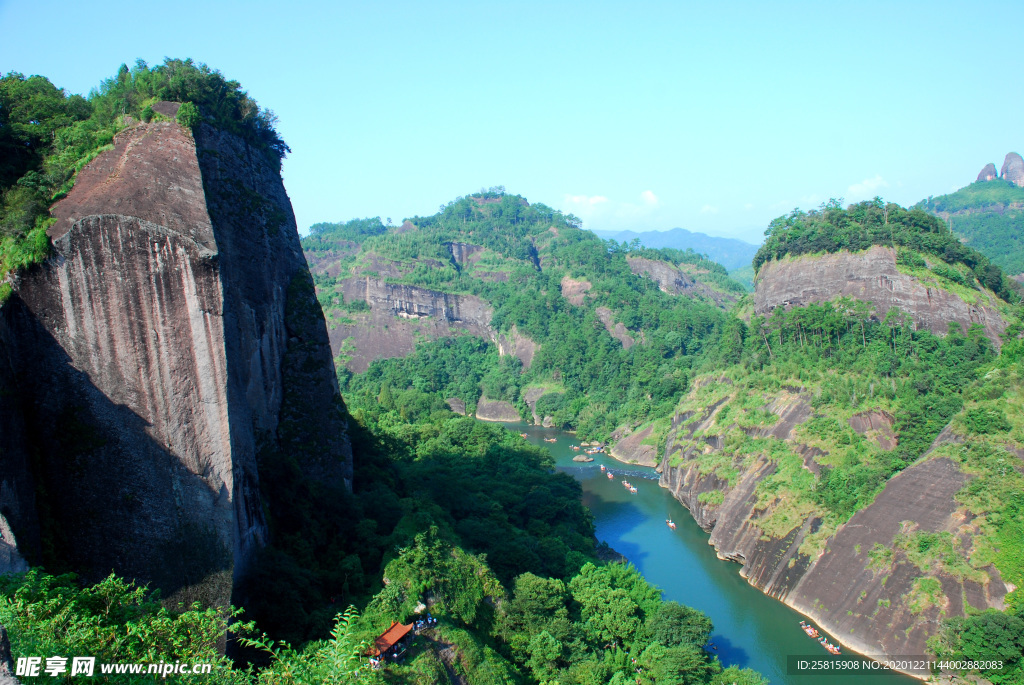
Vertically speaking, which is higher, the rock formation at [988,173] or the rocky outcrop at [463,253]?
the rock formation at [988,173]

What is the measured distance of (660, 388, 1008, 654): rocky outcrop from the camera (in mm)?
22109

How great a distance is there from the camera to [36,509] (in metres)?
12.4

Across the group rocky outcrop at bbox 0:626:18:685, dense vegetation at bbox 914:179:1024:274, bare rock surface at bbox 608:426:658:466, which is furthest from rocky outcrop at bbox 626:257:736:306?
rocky outcrop at bbox 0:626:18:685

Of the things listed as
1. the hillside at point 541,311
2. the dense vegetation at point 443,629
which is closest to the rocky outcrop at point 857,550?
the dense vegetation at point 443,629

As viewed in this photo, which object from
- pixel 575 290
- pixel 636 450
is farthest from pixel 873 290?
pixel 575 290

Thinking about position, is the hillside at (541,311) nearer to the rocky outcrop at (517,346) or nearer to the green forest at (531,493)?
the rocky outcrop at (517,346)

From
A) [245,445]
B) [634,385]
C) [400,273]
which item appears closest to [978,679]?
[245,445]

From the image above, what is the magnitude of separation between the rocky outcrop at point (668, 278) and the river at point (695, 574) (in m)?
44.0

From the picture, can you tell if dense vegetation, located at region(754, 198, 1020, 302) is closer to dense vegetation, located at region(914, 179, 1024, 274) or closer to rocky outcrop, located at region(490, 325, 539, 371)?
rocky outcrop, located at region(490, 325, 539, 371)

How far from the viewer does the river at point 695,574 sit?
2273 cm

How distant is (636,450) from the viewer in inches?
1887

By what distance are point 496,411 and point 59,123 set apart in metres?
52.3

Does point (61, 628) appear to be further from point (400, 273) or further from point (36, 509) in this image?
point (400, 273)

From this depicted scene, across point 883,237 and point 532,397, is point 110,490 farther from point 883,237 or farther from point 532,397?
point 532,397
